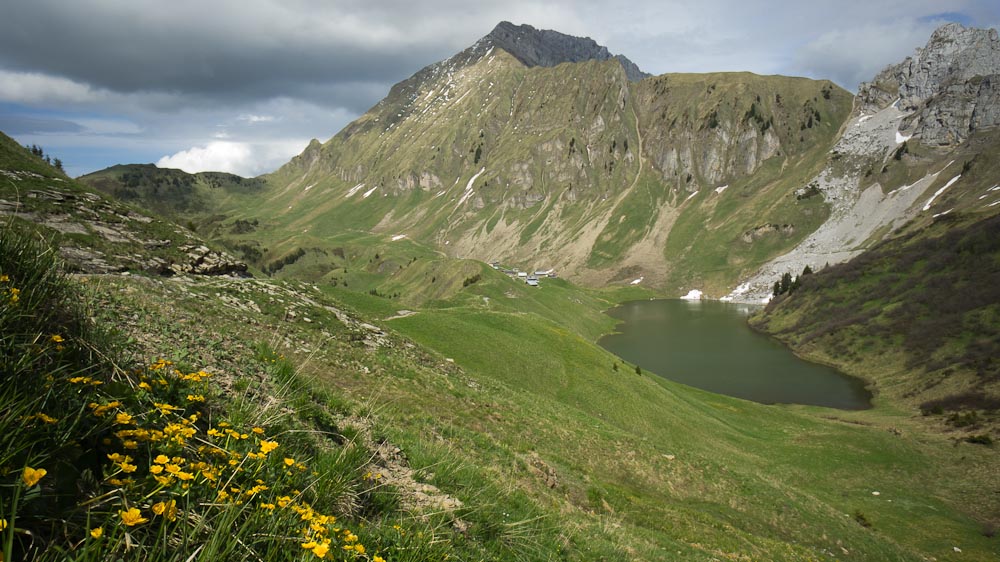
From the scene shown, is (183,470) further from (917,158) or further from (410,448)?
(917,158)

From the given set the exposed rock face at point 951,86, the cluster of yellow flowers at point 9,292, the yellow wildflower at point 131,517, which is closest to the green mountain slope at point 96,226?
the cluster of yellow flowers at point 9,292

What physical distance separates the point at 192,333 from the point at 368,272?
13227cm

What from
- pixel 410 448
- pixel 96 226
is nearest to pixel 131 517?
pixel 410 448

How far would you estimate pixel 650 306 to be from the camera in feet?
485

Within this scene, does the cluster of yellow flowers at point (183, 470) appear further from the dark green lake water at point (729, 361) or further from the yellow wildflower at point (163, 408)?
the dark green lake water at point (729, 361)

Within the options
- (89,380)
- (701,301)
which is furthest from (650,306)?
(89,380)

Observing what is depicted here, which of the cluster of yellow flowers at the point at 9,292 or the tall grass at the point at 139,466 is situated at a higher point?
the cluster of yellow flowers at the point at 9,292

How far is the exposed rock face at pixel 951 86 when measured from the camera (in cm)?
15459

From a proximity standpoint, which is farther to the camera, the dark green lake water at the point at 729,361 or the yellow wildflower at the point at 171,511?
the dark green lake water at the point at 729,361

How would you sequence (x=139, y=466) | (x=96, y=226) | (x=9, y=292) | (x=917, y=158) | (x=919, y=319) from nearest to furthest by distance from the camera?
(x=139, y=466) < (x=9, y=292) < (x=96, y=226) < (x=919, y=319) < (x=917, y=158)

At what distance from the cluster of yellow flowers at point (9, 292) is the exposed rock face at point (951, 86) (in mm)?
229402

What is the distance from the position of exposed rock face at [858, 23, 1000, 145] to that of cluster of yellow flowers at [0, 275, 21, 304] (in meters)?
229

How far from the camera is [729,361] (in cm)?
7906

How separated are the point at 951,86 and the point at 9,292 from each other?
239m
